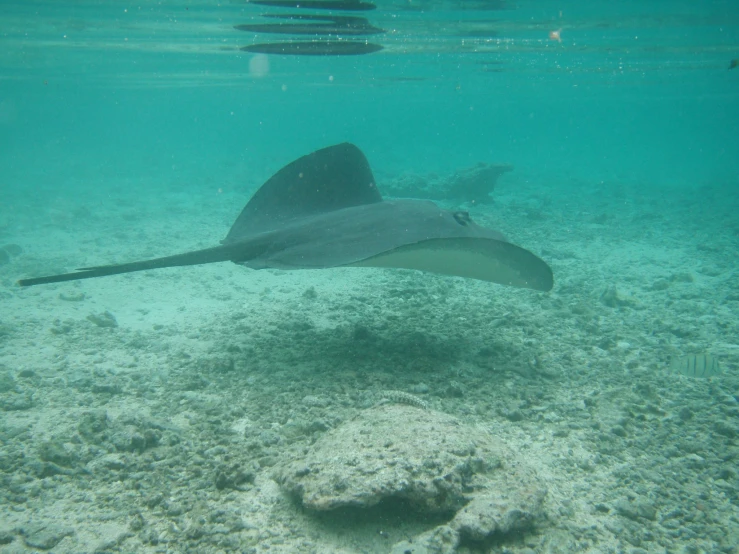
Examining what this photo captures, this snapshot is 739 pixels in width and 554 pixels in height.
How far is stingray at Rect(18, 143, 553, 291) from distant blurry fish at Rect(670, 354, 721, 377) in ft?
7.11

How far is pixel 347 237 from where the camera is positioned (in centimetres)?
453

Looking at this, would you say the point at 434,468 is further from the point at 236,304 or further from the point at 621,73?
the point at 621,73

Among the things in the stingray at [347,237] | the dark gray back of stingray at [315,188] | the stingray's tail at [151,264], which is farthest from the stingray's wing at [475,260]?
the dark gray back of stingray at [315,188]

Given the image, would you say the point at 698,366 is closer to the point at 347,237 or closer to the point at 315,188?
the point at 347,237

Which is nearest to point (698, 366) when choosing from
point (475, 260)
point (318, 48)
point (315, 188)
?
point (475, 260)

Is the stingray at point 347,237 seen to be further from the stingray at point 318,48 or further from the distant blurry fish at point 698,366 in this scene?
the stingray at point 318,48

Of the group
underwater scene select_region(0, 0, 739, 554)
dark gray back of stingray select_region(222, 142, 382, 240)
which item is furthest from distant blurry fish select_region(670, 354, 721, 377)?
dark gray back of stingray select_region(222, 142, 382, 240)

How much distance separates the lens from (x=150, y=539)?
2.60 meters

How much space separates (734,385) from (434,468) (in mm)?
4021

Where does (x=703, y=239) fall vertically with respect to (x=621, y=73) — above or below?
below

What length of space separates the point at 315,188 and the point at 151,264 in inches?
110

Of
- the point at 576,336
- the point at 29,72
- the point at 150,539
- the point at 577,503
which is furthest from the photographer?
the point at 29,72

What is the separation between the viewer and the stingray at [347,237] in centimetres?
381

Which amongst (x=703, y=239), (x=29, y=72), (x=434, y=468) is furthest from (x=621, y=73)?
(x=29, y=72)
